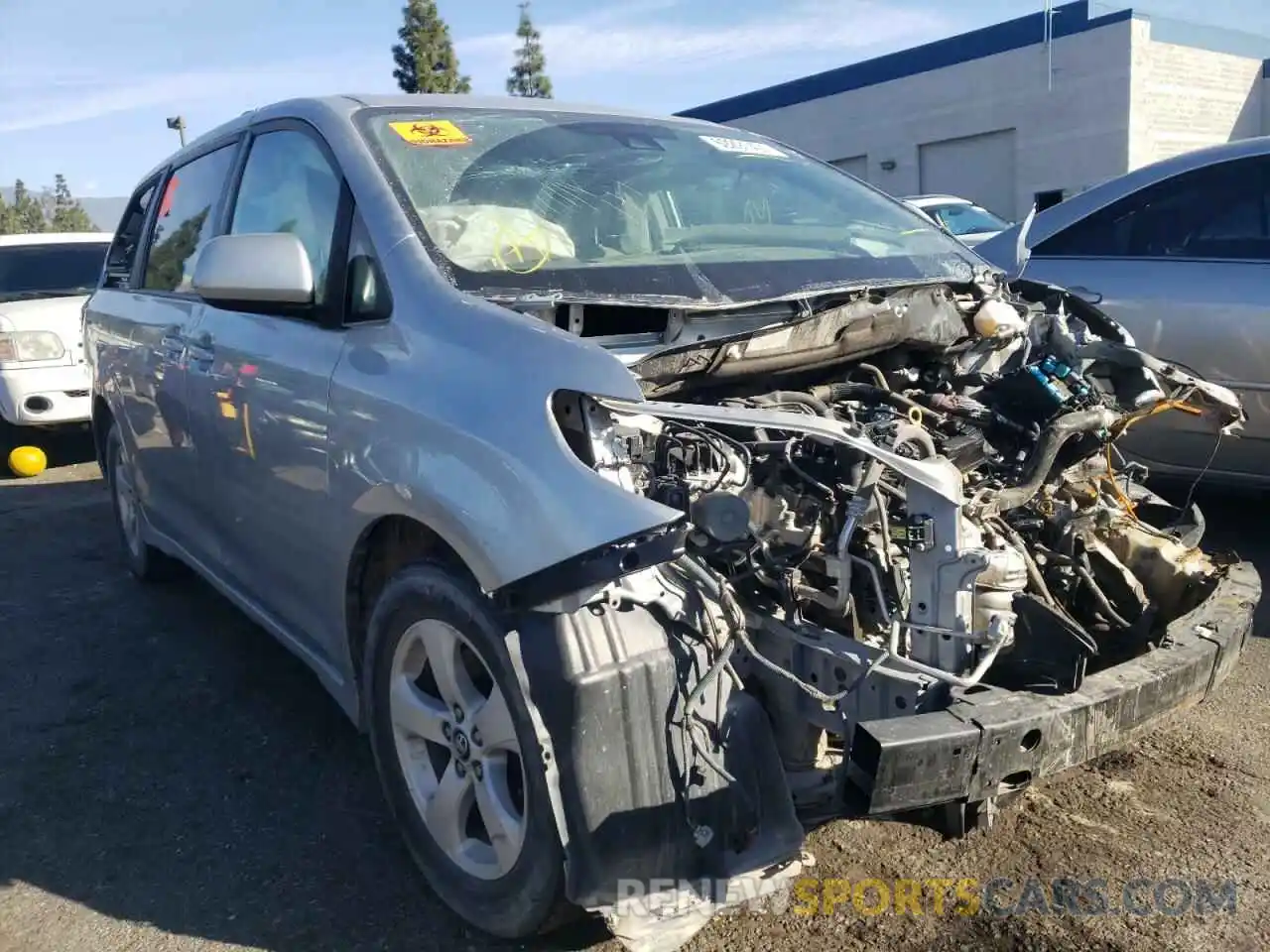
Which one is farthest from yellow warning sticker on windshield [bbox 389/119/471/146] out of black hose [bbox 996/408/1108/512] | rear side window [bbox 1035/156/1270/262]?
rear side window [bbox 1035/156/1270/262]

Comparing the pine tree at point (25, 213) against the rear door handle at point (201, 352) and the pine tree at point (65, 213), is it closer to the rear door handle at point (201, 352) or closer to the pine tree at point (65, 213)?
the pine tree at point (65, 213)

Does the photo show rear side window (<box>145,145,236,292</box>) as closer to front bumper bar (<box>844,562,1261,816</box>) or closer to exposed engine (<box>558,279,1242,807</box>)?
exposed engine (<box>558,279,1242,807</box>)

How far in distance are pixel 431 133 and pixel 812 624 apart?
1.78 meters

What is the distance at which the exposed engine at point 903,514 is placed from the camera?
7.52 feet

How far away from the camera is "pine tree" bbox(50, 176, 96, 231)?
164 feet

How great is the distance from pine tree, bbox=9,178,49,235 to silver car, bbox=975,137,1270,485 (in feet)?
166

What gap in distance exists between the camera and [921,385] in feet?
10.1

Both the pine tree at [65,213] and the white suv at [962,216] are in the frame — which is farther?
the pine tree at [65,213]

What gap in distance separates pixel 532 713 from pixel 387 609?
596 mm

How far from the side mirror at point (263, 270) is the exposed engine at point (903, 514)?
981 mm

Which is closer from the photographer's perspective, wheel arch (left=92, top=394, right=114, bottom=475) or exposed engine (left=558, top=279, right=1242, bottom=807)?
exposed engine (left=558, top=279, right=1242, bottom=807)

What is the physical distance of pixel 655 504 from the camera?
2051 millimetres

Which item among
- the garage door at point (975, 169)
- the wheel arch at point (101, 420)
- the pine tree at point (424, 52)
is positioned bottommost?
the wheel arch at point (101, 420)

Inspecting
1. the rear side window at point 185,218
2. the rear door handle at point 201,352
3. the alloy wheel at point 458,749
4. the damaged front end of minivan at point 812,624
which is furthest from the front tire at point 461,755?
the rear side window at point 185,218
